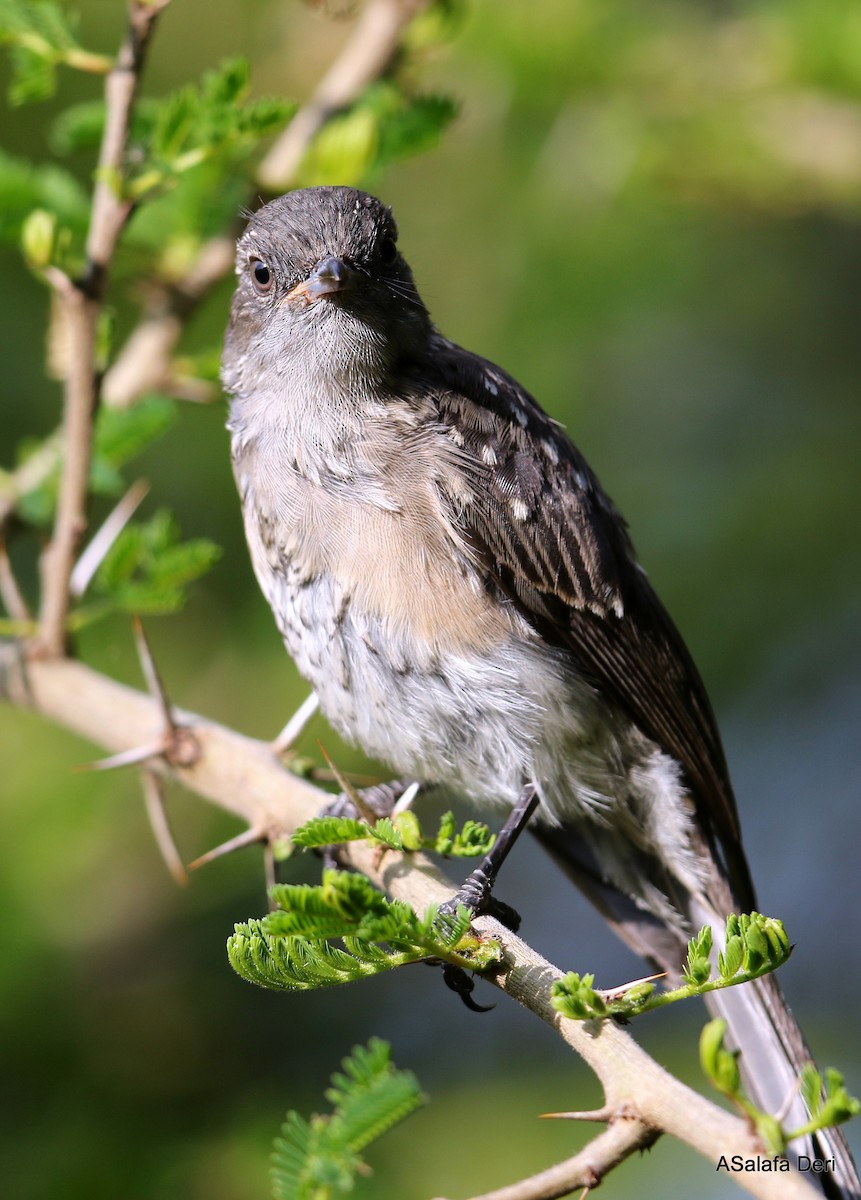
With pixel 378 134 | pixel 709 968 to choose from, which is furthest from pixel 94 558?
pixel 709 968

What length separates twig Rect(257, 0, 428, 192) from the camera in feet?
13.7

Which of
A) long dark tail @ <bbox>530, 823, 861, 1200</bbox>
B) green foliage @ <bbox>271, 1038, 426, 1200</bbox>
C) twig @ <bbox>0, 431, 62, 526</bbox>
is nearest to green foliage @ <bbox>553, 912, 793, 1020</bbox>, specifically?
green foliage @ <bbox>271, 1038, 426, 1200</bbox>

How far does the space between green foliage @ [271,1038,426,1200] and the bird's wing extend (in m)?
1.90

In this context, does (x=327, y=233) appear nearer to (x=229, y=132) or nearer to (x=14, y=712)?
(x=229, y=132)

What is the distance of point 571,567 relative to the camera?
384cm

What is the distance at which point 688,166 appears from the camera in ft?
16.6

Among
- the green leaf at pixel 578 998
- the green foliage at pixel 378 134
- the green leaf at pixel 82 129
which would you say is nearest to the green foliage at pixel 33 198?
the green leaf at pixel 82 129

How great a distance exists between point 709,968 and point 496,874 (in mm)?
1331

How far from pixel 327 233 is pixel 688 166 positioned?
204 cm

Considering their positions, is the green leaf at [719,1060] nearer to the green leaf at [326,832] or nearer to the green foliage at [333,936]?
the green foliage at [333,936]

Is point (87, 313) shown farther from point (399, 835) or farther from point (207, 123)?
point (399, 835)

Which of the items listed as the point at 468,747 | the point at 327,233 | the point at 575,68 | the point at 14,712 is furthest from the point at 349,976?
the point at 575,68

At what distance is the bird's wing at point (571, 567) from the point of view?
369 centimetres

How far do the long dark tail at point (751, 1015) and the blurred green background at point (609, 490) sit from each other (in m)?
0.63
